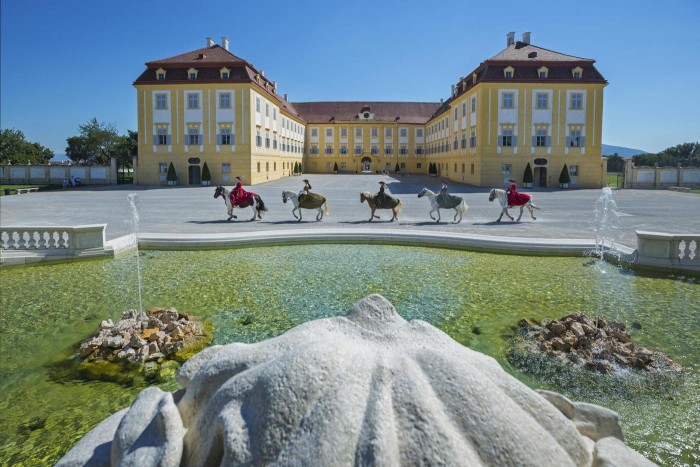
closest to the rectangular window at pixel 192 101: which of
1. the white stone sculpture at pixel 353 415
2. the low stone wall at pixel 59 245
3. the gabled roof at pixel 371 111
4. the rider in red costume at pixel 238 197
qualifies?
the rider in red costume at pixel 238 197

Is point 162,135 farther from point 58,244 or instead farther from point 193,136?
point 58,244

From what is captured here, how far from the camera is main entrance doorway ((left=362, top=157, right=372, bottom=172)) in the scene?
85188 millimetres

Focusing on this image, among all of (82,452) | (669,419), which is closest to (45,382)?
(82,452)

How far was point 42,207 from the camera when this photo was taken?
26.8 meters

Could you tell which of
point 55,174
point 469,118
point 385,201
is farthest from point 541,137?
point 55,174

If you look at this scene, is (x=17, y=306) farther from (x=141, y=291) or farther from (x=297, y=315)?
(x=297, y=315)

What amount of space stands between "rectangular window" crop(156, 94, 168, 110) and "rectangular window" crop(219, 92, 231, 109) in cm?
498

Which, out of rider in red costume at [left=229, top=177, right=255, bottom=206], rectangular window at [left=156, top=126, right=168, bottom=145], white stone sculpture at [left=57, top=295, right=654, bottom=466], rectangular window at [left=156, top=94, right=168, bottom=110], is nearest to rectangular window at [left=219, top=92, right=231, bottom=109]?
rectangular window at [left=156, top=94, right=168, bottom=110]

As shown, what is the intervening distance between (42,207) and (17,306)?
67.9 feet

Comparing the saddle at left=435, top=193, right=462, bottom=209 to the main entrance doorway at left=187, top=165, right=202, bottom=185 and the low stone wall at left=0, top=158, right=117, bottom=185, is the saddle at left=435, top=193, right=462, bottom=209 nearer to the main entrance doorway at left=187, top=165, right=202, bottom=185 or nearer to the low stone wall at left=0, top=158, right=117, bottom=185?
the main entrance doorway at left=187, top=165, right=202, bottom=185

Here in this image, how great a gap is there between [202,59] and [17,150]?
46.0 metres

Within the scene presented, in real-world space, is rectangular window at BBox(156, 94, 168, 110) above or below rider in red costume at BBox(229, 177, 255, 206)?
above

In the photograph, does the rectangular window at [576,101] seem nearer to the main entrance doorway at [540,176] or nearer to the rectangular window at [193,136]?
the main entrance doorway at [540,176]

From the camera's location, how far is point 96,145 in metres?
79.1
